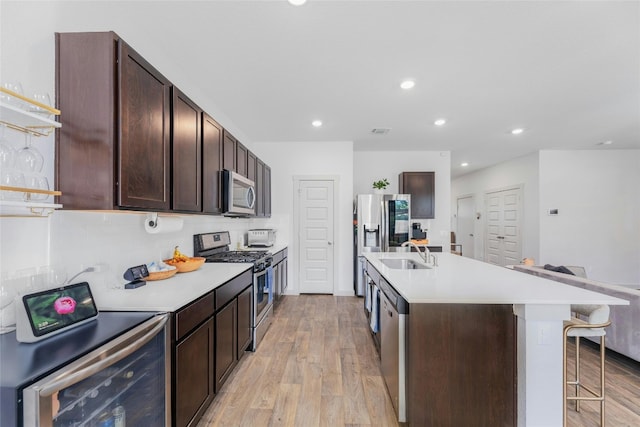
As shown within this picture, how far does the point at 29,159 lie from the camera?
1.17 meters

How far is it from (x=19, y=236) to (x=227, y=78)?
2084 mm

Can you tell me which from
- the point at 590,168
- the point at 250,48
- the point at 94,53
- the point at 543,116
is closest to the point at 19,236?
the point at 94,53

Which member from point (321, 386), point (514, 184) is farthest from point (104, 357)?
point (514, 184)

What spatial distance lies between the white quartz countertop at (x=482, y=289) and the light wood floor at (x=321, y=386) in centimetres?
91

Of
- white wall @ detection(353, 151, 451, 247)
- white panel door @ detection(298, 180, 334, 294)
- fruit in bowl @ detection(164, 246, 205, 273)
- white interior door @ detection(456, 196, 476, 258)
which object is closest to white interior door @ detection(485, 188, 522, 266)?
white interior door @ detection(456, 196, 476, 258)

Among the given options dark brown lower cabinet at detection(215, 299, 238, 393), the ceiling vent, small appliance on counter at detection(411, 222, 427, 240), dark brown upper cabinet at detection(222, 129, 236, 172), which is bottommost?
dark brown lower cabinet at detection(215, 299, 238, 393)

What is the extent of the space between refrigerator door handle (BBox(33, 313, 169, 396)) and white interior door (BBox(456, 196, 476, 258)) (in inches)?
328

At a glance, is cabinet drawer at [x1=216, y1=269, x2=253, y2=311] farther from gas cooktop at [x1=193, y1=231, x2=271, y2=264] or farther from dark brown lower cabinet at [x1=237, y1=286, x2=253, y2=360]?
gas cooktop at [x1=193, y1=231, x2=271, y2=264]

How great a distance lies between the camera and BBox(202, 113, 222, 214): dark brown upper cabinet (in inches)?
91.0

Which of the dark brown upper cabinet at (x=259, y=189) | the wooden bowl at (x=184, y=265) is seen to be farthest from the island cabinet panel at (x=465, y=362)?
the dark brown upper cabinet at (x=259, y=189)

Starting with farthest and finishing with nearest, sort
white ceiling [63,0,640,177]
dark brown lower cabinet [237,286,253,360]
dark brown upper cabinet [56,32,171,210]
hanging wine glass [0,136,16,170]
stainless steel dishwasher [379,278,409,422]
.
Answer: dark brown lower cabinet [237,286,253,360] < white ceiling [63,0,640,177] < stainless steel dishwasher [379,278,409,422] < dark brown upper cabinet [56,32,171,210] < hanging wine glass [0,136,16,170]

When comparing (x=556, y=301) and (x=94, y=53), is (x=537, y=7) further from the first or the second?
(x=94, y=53)

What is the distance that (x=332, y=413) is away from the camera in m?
1.87

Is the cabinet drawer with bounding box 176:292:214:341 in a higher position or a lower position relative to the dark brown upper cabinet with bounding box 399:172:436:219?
lower
